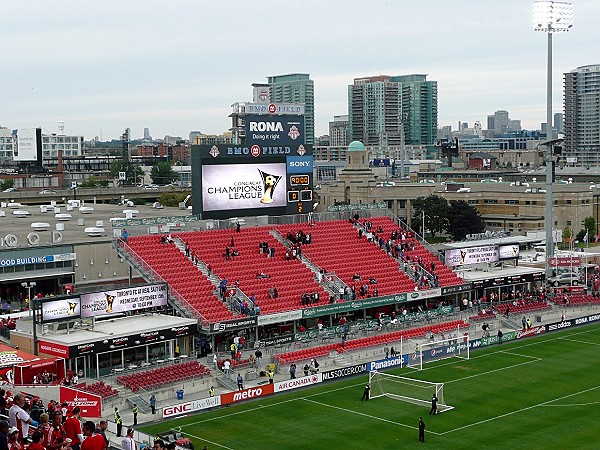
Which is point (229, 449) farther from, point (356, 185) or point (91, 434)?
point (356, 185)

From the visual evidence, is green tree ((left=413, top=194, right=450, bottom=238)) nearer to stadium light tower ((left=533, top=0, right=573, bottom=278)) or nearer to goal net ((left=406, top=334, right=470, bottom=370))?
stadium light tower ((left=533, top=0, right=573, bottom=278))

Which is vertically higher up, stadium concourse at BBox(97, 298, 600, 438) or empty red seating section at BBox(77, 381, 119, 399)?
empty red seating section at BBox(77, 381, 119, 399)

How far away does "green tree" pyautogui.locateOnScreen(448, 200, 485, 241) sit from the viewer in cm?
11288

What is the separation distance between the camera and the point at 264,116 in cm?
6200

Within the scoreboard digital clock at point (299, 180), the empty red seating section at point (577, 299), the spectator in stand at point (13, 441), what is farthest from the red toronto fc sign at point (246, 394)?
the empty red seating section at point (577, 299)

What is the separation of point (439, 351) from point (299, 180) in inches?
644

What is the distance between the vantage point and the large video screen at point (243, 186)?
60312mm

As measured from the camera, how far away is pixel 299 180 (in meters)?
64.6

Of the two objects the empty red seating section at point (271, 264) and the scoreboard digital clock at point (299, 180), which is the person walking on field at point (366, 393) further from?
the scoreboard digital clock at point (299, 180)

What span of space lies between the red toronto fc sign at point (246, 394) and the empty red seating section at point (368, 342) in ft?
15.3

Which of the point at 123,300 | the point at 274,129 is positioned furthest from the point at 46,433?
the point at 274,129

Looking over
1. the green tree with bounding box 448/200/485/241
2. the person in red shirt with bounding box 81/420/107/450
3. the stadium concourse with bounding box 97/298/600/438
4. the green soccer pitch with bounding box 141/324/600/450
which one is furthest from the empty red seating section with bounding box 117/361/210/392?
the green tree with bounding box 448/200/485/241

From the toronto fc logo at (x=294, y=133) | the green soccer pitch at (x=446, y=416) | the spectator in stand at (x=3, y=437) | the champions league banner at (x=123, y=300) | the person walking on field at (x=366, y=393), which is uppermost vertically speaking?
the toronto fc logo at (x=294, y=133)

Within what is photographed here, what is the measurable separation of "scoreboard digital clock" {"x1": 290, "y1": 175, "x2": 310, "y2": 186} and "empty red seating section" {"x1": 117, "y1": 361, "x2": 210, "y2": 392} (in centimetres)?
1863
